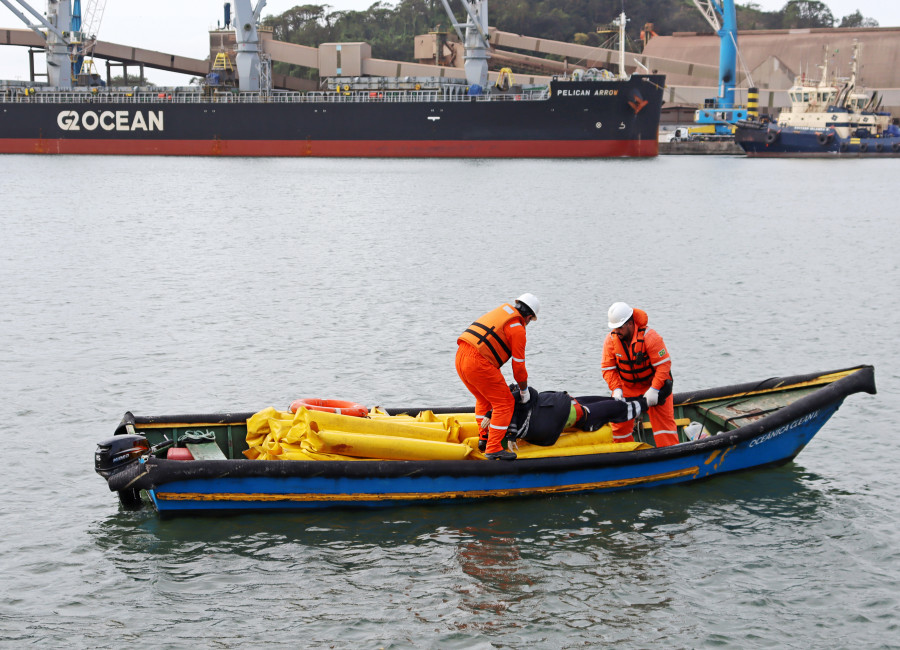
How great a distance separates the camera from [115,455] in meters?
9.52

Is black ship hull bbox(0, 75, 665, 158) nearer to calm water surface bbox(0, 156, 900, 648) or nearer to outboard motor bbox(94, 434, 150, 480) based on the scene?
calm water surface bbox(0, 156, 900, 648)

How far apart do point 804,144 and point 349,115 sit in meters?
38.8

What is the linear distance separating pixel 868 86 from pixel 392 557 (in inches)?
4122

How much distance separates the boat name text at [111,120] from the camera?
2992 inches

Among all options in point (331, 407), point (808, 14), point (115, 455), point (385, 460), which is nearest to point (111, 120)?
point (331, 407)

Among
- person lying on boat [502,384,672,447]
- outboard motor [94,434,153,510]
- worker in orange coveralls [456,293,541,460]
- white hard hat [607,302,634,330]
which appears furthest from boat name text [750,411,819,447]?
outboard motor [94,434,153,510]

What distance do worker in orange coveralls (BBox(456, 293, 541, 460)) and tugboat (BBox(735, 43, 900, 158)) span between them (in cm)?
7570

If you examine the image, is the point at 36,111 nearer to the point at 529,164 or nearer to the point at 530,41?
the point at 529,164

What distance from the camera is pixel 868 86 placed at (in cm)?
10038

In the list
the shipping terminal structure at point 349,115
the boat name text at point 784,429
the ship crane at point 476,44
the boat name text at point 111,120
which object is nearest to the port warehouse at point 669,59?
the shipping terminal structure at point 349,115

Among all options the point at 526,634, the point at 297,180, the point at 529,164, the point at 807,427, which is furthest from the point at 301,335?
the point at 529,164

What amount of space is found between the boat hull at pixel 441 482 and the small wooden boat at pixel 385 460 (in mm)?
12

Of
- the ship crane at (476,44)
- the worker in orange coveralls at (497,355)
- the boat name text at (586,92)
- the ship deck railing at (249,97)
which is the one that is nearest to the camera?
the worker in orange coveralls at (497,355)

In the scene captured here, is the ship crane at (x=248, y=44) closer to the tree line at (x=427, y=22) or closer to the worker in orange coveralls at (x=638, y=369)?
the tree line at (x=427, y=22)
